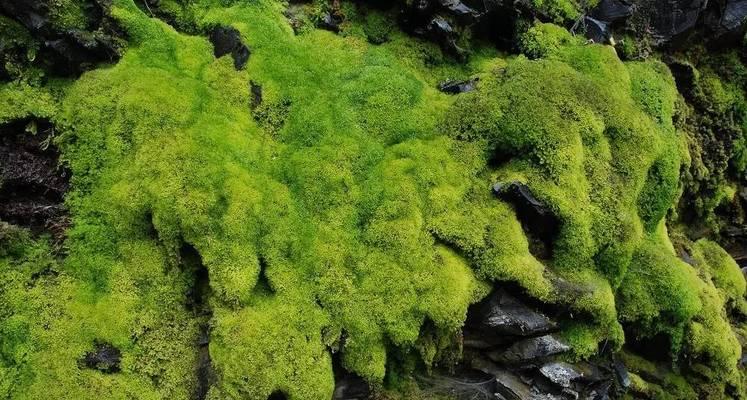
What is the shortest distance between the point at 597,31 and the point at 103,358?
1249 centimetres

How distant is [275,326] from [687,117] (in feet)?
39.8

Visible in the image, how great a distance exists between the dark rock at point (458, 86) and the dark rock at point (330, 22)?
262 cm

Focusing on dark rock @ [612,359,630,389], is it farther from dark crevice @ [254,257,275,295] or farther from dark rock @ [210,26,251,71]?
dark rock @ [210,26,251,71]

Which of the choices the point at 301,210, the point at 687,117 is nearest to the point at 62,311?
the point at 301,210

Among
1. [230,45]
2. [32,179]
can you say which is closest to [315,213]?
[230,45]

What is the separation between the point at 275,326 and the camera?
9.00 m

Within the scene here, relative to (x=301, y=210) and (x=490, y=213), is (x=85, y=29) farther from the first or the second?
(x=490, y=213)

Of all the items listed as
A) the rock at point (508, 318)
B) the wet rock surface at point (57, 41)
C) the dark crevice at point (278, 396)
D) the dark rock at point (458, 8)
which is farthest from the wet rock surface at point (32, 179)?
the dark rock at point (458, 8)

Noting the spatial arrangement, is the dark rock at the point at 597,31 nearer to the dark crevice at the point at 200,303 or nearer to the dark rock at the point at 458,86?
the dark rock at the point at 458,86

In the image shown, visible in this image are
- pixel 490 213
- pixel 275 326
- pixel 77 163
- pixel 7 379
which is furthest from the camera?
pixel 490 213

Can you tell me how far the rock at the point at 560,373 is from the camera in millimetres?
10133

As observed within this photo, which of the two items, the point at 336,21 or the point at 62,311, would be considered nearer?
the point at 62,311

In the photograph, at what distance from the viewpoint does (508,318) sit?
9.95 metres

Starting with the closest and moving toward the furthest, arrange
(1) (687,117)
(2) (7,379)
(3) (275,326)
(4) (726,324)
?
1. (2) (7,379)
2. (3) (275,326)
3. (4) (726,324)
4. (1) (687,117)
